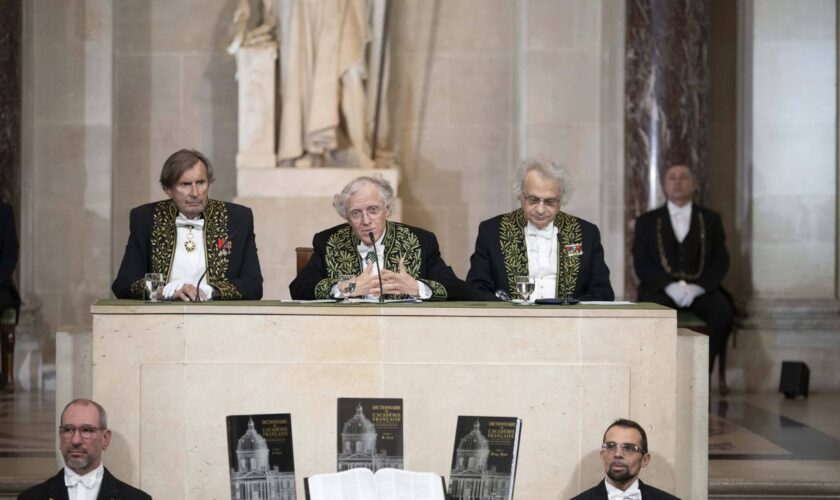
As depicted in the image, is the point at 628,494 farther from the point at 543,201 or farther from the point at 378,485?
the point at 543,201

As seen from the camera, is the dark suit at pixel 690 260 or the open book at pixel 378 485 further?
the dark suit at pixel 690 260

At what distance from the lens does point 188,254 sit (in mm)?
5754

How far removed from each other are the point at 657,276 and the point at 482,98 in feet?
7.56

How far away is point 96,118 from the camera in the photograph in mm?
9859

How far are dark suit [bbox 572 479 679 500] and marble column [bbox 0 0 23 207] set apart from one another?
5724 mm

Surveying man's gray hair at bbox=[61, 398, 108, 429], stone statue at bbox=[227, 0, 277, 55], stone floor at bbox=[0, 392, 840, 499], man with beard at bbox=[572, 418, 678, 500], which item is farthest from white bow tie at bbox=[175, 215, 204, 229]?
stone statue at bbox=[227, 0, 277, 55]

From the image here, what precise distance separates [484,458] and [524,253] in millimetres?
1607

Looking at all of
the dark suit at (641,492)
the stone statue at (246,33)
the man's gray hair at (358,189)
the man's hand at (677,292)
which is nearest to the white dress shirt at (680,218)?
the man's hand at (677,292)

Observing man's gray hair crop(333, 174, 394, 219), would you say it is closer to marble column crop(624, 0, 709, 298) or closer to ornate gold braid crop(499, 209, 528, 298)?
ornate gold braid crop(499, 209, 528, 298)

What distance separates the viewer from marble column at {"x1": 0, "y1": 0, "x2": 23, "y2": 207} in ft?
30.4

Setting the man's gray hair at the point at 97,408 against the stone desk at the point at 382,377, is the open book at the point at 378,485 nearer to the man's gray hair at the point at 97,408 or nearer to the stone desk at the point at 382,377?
the stone desk at the point at 382,377

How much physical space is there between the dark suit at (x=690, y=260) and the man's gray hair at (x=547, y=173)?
2988mm

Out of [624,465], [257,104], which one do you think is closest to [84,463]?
[624,465]

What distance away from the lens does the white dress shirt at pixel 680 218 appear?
9.02 metres
